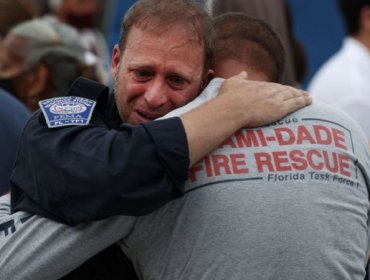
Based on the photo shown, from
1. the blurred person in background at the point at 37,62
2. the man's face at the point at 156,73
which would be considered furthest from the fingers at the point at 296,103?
the blurred person in background at the point at 37,62

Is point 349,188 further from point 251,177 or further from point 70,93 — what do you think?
point 70,93

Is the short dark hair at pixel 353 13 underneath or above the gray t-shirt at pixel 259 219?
underneath

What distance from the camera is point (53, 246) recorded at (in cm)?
263

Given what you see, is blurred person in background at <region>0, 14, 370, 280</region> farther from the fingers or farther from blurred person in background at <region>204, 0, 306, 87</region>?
blurred person in background at <region>204, 0, 306, 87</region>

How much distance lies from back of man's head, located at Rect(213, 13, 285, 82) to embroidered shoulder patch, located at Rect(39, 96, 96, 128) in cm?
44

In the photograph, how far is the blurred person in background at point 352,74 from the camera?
5293 mm

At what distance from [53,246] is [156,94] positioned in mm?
471

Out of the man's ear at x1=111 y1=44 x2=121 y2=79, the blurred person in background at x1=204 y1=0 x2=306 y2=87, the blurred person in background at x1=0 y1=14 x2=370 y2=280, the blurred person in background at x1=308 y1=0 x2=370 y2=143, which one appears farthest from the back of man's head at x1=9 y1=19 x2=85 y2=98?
the blurred person in background at x1=0 y1=14 x2=370 y2=280

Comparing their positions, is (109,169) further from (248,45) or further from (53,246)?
(248,45)

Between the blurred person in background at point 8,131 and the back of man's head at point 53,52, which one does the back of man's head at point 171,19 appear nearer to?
→ the blurred person in background at point 8,131

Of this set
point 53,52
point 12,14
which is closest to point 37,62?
point 53,52

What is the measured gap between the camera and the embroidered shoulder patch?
266 cm

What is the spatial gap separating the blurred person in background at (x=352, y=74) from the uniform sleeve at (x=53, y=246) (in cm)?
271

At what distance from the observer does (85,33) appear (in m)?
8.16
